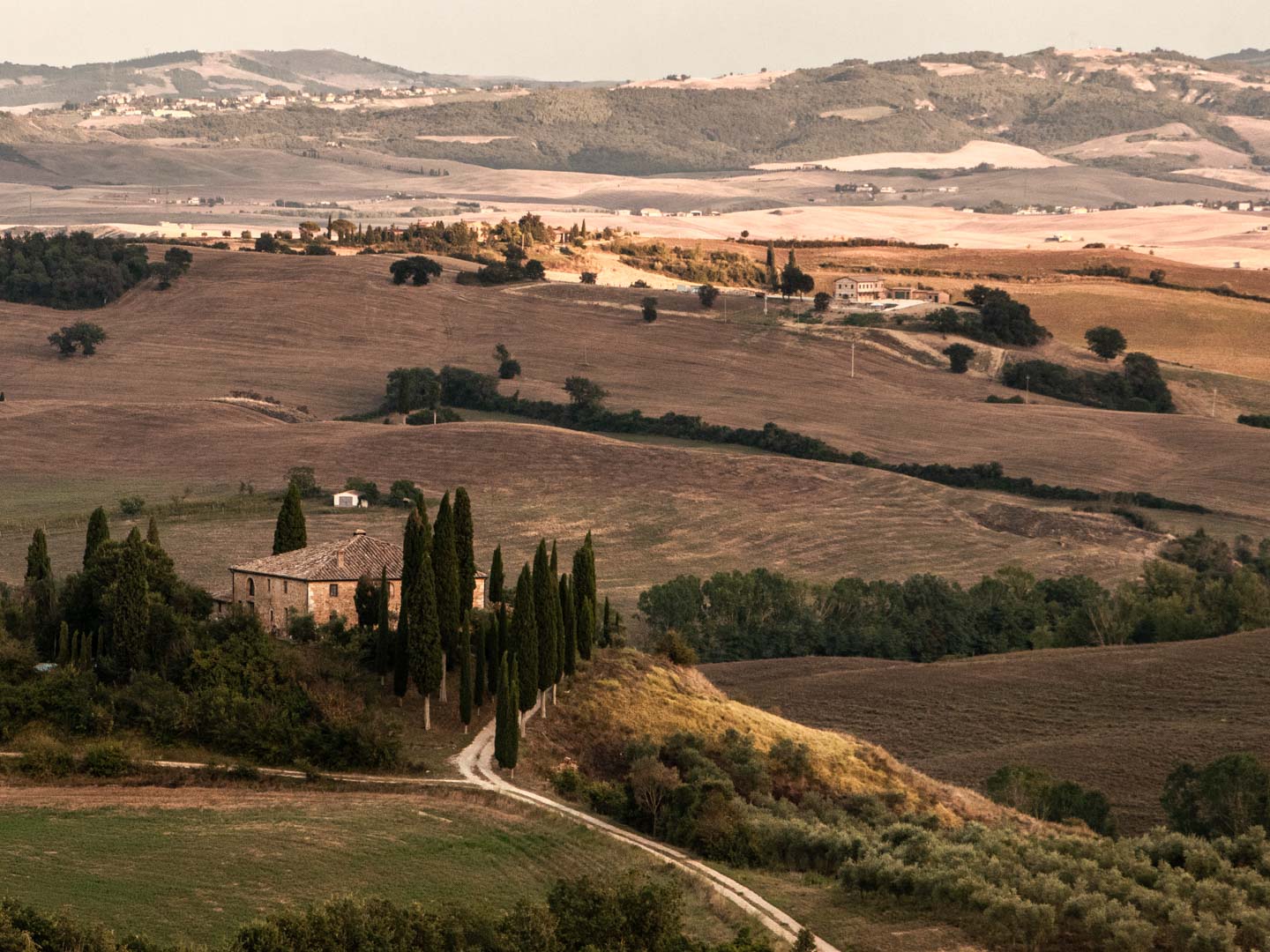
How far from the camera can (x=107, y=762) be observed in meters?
45.5

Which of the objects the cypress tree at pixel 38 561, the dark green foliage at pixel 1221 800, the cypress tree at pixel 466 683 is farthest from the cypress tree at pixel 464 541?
the dark green foliage at pixel 1221 800

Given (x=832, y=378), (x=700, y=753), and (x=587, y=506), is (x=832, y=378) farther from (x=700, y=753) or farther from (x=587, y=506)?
(x=700, y=753)

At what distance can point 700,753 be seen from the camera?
50.3 m

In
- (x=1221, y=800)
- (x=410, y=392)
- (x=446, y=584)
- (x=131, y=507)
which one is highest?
(x=446, y=584)

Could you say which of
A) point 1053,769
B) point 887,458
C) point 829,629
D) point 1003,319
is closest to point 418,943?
point 1053,769

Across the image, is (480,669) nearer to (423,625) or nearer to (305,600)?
(423,625)

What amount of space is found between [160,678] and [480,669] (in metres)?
7.11

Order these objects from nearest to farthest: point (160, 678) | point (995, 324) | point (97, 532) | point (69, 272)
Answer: point (160, 678)
point (97, 532)
point (995, 324)
point (69, 272)

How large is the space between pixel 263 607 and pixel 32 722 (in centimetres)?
1045

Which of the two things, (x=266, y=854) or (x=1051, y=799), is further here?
(x=1051, y=799)

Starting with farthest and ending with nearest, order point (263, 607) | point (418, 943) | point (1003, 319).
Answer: point (1003, 319) → point (263, 607) → point (418, 943)

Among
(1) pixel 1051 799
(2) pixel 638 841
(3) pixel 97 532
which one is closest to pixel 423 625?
(2) pixel 638 841

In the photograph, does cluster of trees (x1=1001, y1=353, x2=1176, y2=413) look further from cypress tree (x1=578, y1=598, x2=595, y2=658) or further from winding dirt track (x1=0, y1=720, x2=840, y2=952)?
winding dirt track (x1=0, y1=720, x2=840, y2=952)

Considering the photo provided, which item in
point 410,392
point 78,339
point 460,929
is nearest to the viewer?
point 460,929
